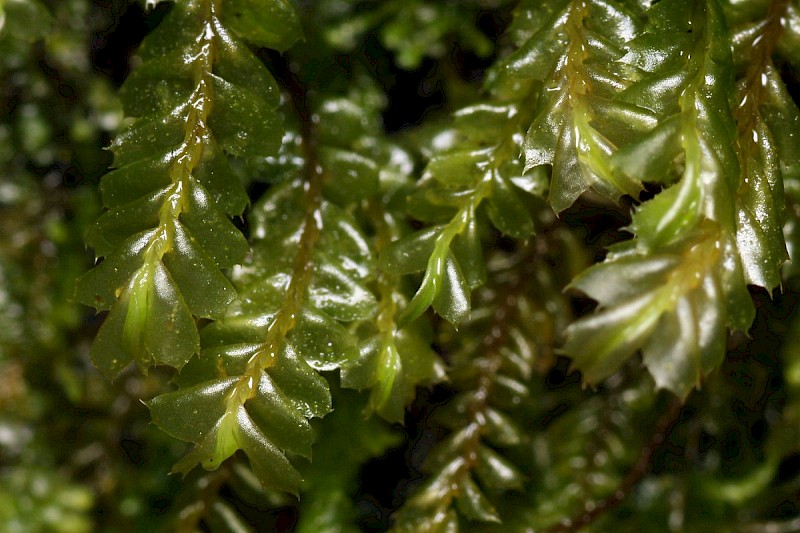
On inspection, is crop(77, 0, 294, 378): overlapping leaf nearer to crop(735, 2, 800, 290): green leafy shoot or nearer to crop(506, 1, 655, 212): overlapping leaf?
crop(506, 1, 655, 212): overlapping leaf

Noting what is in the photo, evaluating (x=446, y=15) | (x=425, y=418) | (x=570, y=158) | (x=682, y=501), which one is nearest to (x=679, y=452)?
(x=682, y=501)

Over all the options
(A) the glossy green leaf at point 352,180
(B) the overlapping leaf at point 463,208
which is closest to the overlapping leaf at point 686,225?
(B) the overlapping leaf at point 463,208

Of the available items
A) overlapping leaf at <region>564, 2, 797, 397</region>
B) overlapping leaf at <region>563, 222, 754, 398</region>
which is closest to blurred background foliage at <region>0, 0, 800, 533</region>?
overlapping leaf at <region>564, 2, 797, 397</region>

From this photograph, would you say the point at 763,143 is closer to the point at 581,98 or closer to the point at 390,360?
the point at 581,98

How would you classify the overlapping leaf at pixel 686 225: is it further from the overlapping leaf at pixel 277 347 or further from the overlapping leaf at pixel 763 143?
the overlapping leaf at pixel 277 347

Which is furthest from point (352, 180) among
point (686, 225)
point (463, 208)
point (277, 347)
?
point (686, 225)
